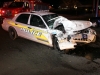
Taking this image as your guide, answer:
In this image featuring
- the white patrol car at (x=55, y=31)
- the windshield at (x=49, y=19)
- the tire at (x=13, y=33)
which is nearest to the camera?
the white patrol car at (x=55, y=31)

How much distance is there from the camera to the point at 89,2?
4569 cm

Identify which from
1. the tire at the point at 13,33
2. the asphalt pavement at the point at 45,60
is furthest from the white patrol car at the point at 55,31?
the tire at the point at 13,33

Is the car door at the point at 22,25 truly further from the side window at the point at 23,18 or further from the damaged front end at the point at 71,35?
the damaged front end at the point at 71,35

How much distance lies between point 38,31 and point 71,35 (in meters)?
1.46

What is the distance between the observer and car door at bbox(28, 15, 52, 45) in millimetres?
8172

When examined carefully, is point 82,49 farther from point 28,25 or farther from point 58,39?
point 28,25

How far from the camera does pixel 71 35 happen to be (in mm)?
7965

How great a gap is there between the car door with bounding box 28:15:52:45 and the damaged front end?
0.45m

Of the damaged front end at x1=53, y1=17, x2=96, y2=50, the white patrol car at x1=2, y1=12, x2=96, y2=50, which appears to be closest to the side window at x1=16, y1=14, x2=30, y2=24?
the white patrol car at x1=2, y1=12, x2=96, y2=50

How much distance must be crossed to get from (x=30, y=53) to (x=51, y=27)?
4.65ft

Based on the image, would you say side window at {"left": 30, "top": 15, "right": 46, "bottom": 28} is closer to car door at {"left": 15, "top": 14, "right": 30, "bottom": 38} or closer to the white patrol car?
→ the white patrol car

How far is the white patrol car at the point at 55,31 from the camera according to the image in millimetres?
7879

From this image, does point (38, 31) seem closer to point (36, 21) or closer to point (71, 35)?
point (36, 21)

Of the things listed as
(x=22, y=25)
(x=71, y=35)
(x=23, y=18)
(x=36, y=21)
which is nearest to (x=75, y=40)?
(x=71, y=35)
